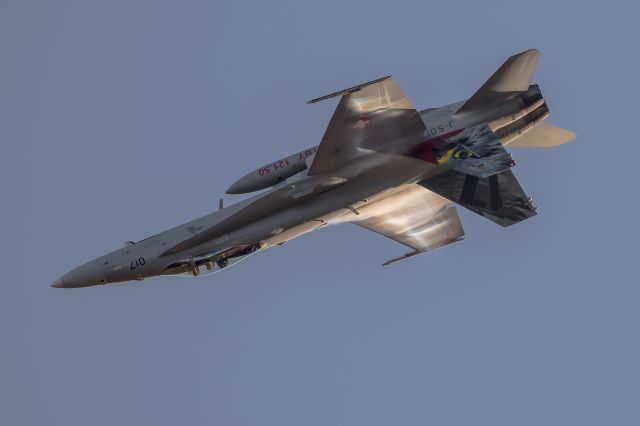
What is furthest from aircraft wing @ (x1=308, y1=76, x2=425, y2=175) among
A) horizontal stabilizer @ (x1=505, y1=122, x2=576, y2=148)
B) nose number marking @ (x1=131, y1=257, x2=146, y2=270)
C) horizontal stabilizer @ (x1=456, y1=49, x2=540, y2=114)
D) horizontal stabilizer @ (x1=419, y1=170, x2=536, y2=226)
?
nose number marking @ (x1=131, y1=257, x2=146, y2=270)

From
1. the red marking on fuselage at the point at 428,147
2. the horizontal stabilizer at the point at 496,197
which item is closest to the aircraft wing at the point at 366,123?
the red marking on fuselage at the point at 428,147

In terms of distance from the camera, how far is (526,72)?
111 ft

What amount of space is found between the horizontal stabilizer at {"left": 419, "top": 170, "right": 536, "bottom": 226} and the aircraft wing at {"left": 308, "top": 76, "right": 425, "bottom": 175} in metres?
1.89

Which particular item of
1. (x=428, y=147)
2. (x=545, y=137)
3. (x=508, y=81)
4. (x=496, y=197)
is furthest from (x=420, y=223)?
(x=508, y=81)

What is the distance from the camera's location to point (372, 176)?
113ft

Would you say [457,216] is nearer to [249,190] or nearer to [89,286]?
[249,190]

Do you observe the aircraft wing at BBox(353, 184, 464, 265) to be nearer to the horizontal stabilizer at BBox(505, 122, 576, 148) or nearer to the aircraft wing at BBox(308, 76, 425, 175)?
the horizontal stabilizer at BBox(505, 122, 576, 148)

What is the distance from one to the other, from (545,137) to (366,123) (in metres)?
4.98

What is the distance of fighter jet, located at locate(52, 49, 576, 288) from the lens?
33656 mm

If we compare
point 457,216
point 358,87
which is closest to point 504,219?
point 457,216

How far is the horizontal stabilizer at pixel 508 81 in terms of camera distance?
111 ft

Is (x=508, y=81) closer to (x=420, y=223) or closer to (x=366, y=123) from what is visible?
(x=366, y=123)

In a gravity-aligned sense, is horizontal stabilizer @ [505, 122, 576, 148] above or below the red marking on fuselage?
below

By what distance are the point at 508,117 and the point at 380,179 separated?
3.17 m
